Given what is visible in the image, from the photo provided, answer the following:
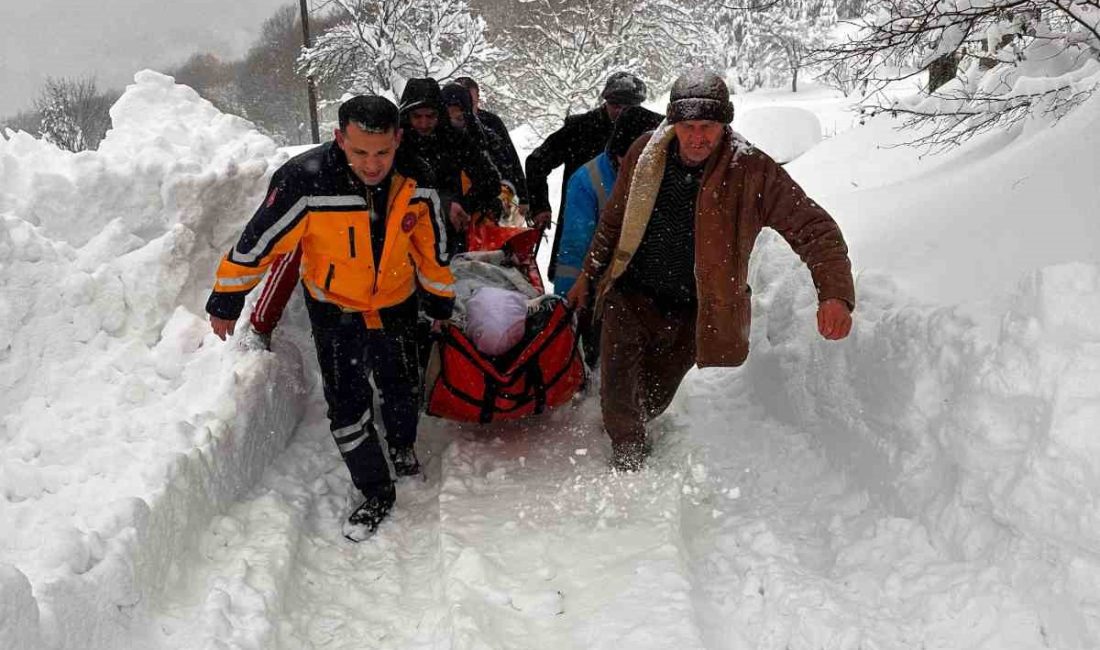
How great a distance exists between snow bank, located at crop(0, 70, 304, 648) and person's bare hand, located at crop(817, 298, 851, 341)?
2530 mm

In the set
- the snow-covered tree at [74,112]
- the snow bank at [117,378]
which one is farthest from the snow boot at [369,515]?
the snow-covered tree at [74,112]

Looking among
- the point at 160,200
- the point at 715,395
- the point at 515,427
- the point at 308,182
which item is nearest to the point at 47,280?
the point at 160,200

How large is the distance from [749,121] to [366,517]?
462 inches

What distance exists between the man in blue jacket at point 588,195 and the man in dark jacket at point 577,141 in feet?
1.77

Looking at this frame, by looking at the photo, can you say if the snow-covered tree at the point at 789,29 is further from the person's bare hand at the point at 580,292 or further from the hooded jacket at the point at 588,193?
the person's bare hand at the point at 580,292

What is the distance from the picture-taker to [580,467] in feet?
13.7

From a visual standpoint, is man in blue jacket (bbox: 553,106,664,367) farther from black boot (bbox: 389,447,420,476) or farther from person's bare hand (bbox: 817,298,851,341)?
person's bare hand (bbox: 817,298,851,341)

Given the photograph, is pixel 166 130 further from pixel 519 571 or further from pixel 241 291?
pixel 519 571

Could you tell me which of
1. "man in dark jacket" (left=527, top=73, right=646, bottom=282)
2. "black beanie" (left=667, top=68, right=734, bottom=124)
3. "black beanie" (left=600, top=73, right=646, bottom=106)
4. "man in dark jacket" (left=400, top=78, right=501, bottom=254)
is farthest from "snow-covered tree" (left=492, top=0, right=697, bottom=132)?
"black beanie" (left=667, top=68, right=734, bottom=124)

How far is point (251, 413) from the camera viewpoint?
377 centimetres

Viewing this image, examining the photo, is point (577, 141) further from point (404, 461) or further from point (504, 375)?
point (404, 461)

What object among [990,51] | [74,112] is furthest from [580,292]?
[74,112]

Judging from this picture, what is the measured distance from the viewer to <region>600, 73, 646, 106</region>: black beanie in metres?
4.99

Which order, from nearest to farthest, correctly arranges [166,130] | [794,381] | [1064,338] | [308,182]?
[1064,338] < [308,182] < [794,381] < [166,130]
